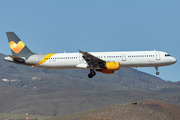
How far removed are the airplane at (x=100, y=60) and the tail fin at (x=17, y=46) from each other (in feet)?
6.01

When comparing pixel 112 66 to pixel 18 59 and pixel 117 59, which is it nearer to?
pixel 117 59

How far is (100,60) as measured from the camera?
66812mm

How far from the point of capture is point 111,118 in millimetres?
186125

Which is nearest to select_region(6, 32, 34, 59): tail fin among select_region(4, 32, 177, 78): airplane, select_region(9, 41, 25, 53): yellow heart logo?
select_region(9, 41, 25, 53): yellow heart logo

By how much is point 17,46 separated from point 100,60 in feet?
67.6

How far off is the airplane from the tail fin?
1.83 meters

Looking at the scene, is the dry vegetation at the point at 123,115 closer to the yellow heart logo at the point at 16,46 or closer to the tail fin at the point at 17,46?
the tail fin at the point at 17,46

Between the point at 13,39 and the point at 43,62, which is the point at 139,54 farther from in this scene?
the point at 13,39

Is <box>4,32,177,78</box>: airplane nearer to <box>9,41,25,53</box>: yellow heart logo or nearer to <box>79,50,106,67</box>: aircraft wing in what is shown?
<box>79,50,106,67</box>: aircraft wing

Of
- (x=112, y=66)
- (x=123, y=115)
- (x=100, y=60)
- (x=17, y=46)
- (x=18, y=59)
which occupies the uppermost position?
(x=17, y=46)

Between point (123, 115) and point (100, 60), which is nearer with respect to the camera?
point (100, 60)

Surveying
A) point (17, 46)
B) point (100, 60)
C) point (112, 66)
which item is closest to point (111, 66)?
point (112, 66)

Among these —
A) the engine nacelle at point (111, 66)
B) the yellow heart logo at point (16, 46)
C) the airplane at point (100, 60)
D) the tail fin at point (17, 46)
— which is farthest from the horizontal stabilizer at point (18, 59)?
the engine nacelle at point (111, 66)

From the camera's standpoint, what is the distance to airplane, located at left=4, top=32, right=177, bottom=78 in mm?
67781
